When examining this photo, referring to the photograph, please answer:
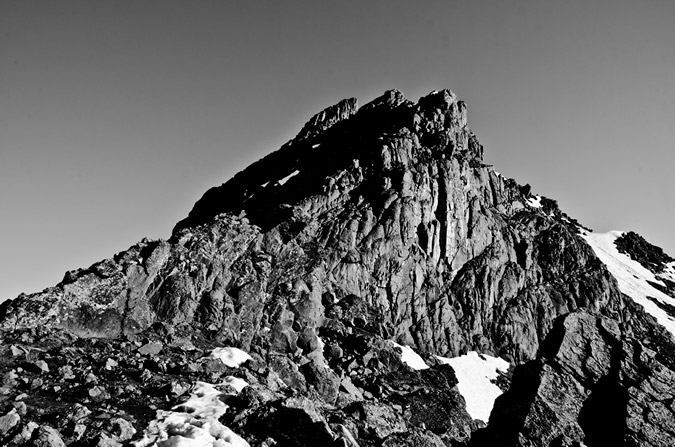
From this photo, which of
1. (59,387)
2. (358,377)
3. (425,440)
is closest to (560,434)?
(425,440)

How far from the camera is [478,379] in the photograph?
6694 cm

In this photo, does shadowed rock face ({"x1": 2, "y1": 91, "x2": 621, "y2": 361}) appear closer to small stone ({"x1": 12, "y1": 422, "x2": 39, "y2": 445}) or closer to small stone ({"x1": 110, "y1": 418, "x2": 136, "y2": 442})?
small stone ({"x1": 110, "y1": 418, "x2": 136, "y2": 442})

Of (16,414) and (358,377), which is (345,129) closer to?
(358,377)

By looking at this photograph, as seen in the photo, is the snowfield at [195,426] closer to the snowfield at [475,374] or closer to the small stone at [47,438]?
the small stone at [47,438]

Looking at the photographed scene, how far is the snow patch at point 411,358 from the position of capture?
2483 inches

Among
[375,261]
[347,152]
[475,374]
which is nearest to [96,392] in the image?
[375,261]

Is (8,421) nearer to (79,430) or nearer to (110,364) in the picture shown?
(79,430)

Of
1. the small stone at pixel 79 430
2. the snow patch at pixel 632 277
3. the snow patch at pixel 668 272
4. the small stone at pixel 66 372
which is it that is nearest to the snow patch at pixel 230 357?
the small stone at pixel 66 372

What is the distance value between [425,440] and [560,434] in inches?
247

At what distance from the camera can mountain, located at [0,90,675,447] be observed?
24.6m

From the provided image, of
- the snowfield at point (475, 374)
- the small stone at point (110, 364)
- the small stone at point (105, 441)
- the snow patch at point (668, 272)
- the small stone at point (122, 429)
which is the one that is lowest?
the small stone at point (105, 441)

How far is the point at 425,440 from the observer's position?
81.8ft

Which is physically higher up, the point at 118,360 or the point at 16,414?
the point at 118,360

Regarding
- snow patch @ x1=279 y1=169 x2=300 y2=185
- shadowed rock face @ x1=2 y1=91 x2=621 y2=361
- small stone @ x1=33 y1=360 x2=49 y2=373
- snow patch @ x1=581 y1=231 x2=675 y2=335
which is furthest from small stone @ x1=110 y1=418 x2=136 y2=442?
snow patch @ x1=581 y1=231 x2=675 y2=335
